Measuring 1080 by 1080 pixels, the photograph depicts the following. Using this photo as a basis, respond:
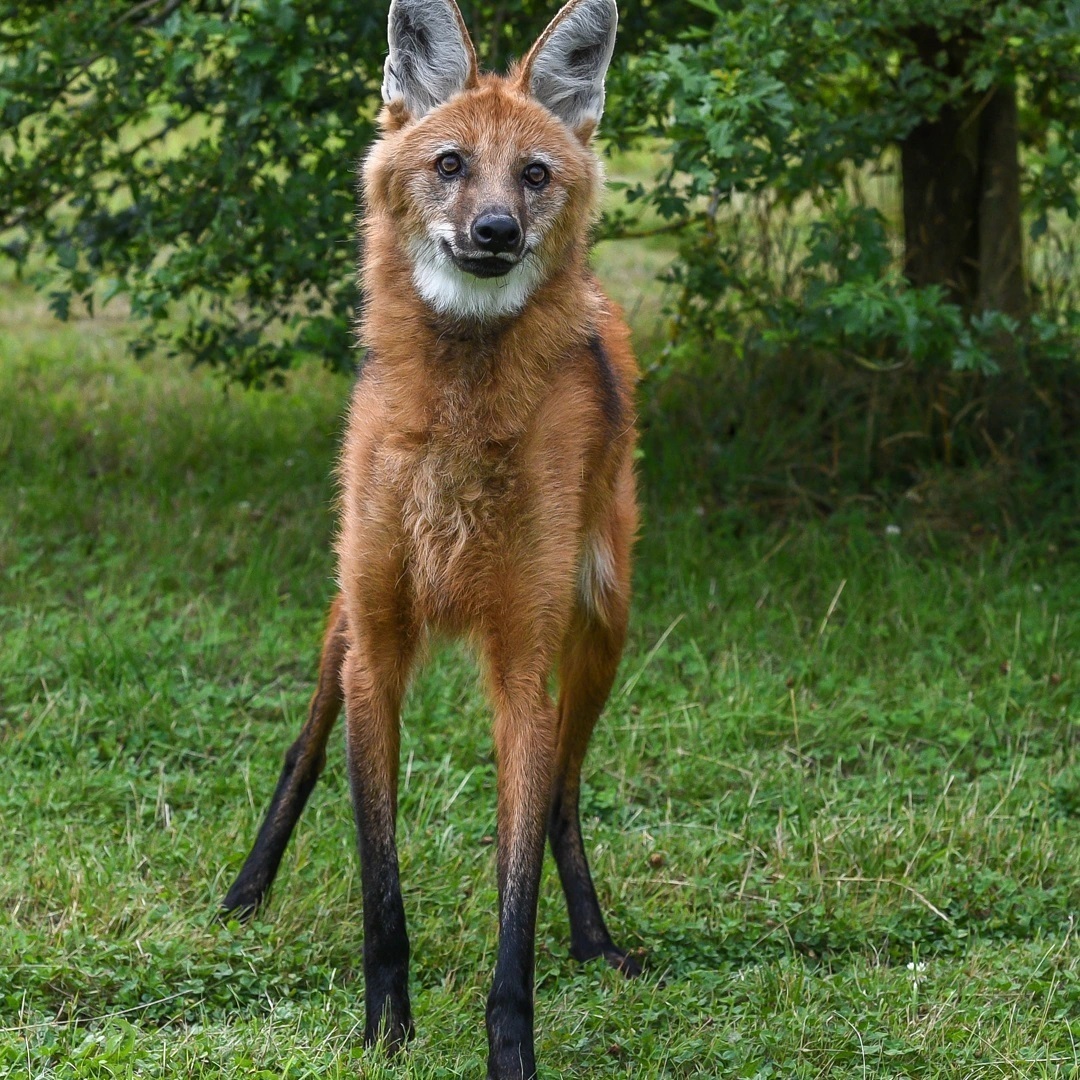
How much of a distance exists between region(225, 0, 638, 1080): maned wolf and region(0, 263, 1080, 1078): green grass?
1.32ft

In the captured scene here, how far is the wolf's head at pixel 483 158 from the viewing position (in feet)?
8.97

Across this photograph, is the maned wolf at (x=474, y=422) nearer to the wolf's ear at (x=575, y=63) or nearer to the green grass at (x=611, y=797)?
the wolf's ear at (x=575, y=63)

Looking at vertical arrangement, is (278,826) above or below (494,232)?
below

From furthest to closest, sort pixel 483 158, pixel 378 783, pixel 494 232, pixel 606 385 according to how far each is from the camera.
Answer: pixel 606 385 < pixel 378 783 < pixel 483 158 < pixel 494 232

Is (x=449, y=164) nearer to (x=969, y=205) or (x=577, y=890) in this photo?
(x=577, y=890)

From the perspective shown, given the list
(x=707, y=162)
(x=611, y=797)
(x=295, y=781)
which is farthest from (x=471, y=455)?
(x=707, y=162)

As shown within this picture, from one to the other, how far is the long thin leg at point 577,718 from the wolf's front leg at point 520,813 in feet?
1.94

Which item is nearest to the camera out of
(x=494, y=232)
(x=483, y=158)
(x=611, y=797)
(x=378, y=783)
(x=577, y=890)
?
(x=494, y=232)

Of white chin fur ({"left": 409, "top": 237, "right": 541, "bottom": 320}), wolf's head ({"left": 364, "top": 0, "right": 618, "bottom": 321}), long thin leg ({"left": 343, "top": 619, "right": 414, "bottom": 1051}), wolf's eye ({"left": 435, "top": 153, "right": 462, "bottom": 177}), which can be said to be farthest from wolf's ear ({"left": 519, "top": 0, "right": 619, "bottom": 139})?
long thin leg ({"left": 343, "top": 619, "right": 414, "bottom": 1051})

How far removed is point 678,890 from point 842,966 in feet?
1.44

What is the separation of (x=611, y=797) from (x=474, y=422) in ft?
4.72

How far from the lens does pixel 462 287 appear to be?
280 cm

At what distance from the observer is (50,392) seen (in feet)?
21.0

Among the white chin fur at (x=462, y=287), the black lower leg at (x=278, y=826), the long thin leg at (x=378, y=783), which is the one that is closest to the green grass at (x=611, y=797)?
the black lower leg at (x=278, y=826)
